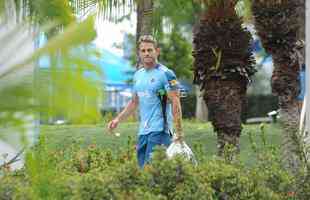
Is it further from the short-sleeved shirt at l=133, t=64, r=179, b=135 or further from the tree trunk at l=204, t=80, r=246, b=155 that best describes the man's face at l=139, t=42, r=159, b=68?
the tree trunk at l=204, t=80, r=246, b=155

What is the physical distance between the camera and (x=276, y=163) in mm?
6535

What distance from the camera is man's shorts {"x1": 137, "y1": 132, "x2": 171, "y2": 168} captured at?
7742 mm

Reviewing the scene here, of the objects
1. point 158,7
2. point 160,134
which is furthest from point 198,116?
point 160,134

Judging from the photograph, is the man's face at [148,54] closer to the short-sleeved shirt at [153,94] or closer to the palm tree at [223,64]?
the short-sleeved shirt at [153,94]

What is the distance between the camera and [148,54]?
7.80 m

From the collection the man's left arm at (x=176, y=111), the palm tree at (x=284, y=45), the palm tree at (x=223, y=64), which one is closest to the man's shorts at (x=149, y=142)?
the man's left arm at (x=176, y=111)

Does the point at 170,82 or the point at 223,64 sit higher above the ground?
the point at 223,64

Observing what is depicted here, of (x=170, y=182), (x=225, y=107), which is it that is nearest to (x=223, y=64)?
(x=225, y=107)

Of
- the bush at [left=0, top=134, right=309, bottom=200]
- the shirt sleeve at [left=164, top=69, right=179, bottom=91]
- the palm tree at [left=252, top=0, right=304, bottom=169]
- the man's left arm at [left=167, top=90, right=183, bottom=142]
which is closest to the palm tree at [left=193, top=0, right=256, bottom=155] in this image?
the palm tree at [left=252, top=0, right=304, bottom=169]

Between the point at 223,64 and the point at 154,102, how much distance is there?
2.72 meters

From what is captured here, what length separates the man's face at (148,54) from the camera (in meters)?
7.80

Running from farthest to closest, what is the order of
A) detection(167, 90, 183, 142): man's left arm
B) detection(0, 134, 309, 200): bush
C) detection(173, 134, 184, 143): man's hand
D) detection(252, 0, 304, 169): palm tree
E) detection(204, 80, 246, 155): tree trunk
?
1. detection(204, 80, 246, 155): tree trunk
2. detection(252, 0, 304, 169): palm tree
3. detection(167, 90, 183, 142): man's left arm
4. detection(173, 134, 184, 143): man's hand
5. detection(0, 134, 309, 200): bush

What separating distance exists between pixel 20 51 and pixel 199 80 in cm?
775

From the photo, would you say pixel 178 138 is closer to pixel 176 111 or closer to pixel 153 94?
pixel 176 111
